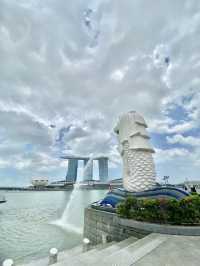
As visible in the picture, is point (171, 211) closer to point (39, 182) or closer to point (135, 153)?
A: point (135, 153)

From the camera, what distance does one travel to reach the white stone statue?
14.2 m

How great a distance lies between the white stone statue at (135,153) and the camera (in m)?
14.2

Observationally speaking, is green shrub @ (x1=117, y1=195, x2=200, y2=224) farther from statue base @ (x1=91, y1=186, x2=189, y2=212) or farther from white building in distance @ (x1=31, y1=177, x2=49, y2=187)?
white building in distance @ (x1=31, y1=177, x2=49, y2=187)

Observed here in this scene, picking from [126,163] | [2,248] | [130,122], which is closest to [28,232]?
[2,248]

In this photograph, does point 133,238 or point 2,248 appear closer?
point 133,238

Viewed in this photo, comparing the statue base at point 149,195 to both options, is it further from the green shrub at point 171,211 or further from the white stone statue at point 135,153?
the green shrub at point 171,211

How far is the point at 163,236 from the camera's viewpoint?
648cm

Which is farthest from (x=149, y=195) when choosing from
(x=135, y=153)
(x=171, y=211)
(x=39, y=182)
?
(x=39, y=182)

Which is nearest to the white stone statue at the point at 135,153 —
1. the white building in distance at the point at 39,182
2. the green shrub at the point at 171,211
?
the green shrub at the point at 171,211

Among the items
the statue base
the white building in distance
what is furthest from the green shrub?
the white building in distance

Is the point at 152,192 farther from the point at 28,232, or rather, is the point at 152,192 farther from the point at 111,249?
the point at 28,232

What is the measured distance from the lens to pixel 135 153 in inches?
594

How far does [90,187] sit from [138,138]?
112582mm

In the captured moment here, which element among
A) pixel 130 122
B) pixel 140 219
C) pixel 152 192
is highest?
pixel 130 122
